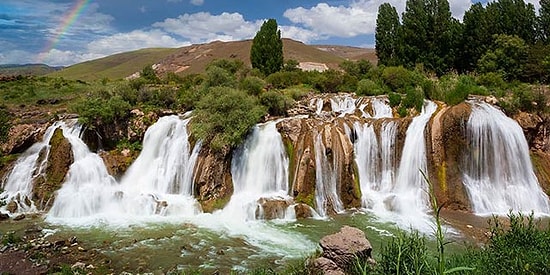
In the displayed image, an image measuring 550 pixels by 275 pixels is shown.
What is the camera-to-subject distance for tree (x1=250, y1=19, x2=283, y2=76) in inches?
1992

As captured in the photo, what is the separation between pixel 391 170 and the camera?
65.0ft

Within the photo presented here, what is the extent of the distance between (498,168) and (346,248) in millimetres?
13580

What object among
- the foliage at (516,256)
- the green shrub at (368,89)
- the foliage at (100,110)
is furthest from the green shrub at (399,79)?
the foliage at (516,256)

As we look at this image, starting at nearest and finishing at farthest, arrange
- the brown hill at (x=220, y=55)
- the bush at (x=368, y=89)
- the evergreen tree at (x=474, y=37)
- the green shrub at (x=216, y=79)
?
the green shrub at (x=216, y=79) < the bush at (x=368, y=89) < the evergreen tree at (x=474, y=37) < the brown hill at (x=220, y=55)

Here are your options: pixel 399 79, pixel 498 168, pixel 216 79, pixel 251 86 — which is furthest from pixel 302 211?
pixel 399 79

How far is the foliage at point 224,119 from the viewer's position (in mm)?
19859

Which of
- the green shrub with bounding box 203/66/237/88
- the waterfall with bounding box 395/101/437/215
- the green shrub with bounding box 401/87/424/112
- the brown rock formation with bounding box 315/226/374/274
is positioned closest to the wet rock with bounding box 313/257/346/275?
the brown rock formation with bounding box 315/226/374/274

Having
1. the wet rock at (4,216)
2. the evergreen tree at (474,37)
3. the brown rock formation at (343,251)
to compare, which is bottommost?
the wet rock at (4,216)

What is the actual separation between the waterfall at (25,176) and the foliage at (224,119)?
25.7 feet

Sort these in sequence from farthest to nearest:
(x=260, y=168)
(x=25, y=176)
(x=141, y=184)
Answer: (x=141, y=184), (x=260, y=168), (x=25, y=176)

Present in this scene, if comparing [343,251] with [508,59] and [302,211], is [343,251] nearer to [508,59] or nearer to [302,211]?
[302,211]

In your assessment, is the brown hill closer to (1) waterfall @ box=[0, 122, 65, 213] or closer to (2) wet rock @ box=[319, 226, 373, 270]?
(1) waterfall @ box=[0, 122, 65, 213]

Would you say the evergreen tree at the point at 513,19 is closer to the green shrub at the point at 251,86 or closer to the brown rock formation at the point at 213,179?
the green shrub at the point at 251,86

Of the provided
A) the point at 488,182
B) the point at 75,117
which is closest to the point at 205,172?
the point at 75,117
